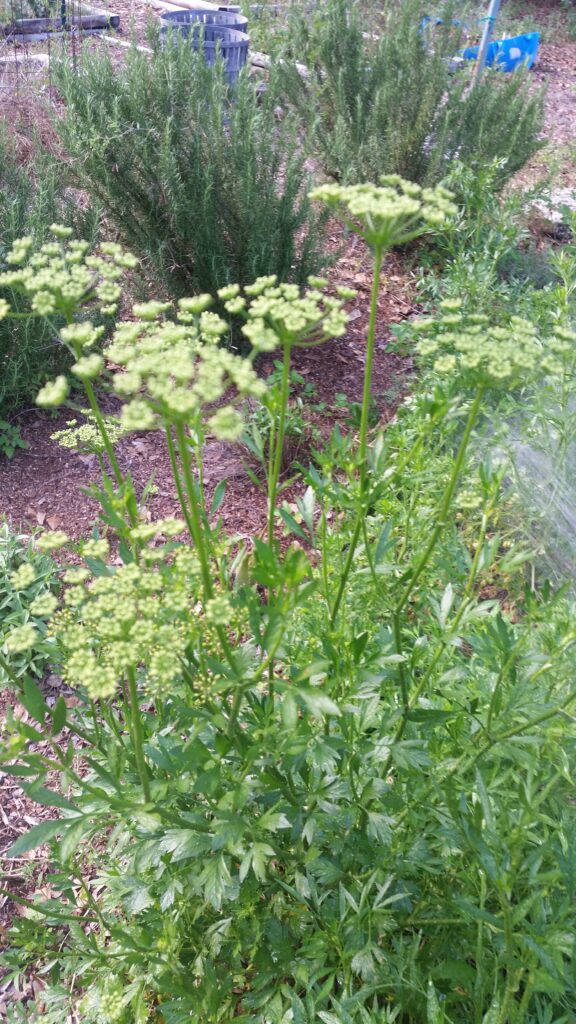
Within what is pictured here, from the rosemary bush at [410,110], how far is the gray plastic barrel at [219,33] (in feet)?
1.45

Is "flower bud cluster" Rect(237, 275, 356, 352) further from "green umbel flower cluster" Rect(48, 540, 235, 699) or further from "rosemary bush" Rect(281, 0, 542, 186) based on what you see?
"rosemary bush" Rect(281, 0, 542, 186)

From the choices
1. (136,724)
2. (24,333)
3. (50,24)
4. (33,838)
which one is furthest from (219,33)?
(33,838)

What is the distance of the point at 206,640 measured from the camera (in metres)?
1.62

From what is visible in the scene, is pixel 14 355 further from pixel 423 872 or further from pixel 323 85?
pixel 323 85

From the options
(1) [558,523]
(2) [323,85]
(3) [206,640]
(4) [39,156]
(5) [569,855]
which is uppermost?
(2) [323,85]

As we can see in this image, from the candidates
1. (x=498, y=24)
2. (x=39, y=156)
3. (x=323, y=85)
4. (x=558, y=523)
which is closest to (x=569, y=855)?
(x=558, y=523)

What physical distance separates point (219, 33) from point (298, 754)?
7.09m

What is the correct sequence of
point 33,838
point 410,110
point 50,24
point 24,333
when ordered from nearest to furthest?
point 33,838 → point 24,333 → point 410,110 → point 50,24

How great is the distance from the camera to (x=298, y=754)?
5.19 feet

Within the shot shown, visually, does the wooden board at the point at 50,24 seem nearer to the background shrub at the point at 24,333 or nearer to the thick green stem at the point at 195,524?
the background shrub at the point at 24,333

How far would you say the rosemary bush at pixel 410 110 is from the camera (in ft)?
18.9

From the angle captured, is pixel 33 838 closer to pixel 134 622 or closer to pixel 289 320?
pixel 134 622

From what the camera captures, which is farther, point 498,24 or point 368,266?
point 498,24

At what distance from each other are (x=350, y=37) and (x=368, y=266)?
7.13 ft
